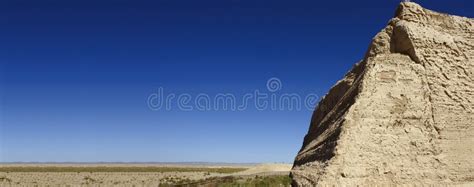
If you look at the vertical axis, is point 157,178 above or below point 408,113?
below

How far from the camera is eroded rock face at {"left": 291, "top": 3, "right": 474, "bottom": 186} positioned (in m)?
8.24

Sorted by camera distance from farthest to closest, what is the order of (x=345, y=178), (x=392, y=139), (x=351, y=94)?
(x=351, y=94)
(x=392, y=139)
(x=345, y=178)

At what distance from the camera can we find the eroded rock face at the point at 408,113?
824 centimetres

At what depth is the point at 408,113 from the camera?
8703mm

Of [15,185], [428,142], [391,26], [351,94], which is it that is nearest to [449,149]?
[428,142]

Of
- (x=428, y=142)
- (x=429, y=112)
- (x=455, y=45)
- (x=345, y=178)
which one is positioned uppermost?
(x=455, y=45)

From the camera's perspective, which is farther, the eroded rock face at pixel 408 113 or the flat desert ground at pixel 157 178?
the flat desert ground at pixel 157 178

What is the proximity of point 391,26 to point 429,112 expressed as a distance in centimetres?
195

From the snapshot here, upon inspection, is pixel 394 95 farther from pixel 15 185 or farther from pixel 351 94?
pixel 15 185

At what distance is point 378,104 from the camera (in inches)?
339

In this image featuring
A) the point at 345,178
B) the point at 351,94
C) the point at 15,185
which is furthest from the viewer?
the point at 15,185

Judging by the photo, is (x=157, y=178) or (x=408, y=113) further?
(x=157, y=178)

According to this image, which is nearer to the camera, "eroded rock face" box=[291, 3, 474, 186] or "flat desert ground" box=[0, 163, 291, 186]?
"eroded rock face" box=[291, 3, 474, 186]

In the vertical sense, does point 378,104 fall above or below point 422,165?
above
